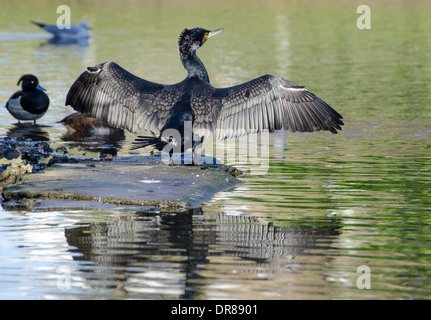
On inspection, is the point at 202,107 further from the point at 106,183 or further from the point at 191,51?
the point at 106,183

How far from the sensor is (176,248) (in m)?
7.46

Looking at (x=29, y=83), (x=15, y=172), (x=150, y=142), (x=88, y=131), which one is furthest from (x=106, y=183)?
(x=29, y=83)

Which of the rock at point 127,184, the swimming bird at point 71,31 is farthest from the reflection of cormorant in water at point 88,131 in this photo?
the swimming bird at point 71,31

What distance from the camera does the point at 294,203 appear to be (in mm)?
9273

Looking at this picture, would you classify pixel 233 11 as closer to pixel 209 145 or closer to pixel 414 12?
pixel 414 12

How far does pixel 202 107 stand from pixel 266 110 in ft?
2.99

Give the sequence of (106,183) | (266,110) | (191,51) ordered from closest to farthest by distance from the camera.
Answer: (106,183) → (266,110) → (191,51)

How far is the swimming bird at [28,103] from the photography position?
16.0m

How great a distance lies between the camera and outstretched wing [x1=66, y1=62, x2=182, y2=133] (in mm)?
10938

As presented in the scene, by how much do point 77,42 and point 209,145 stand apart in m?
23.9

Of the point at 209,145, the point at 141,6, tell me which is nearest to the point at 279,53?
the point at 209,145

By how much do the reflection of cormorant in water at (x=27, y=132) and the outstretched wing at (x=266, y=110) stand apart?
503 centimetres

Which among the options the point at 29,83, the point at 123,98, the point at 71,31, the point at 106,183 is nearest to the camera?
the point at 106,183
